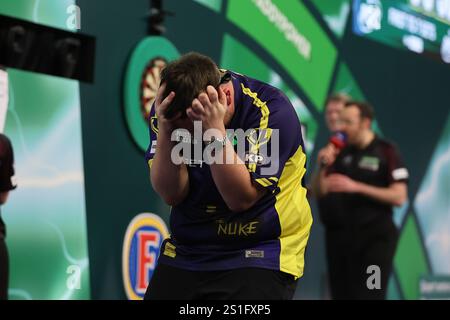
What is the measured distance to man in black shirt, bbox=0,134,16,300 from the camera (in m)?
4.48

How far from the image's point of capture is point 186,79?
2672mm

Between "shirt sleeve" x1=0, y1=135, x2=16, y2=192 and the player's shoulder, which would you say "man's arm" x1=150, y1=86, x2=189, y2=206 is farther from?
"shirt sleeve" x1=0, y1=135, x2=16, y2=192

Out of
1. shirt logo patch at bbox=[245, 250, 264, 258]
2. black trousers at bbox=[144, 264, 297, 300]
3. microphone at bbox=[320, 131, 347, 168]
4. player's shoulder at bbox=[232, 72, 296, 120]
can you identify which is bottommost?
black trousers at bbox=[144, 264, 297, 300]

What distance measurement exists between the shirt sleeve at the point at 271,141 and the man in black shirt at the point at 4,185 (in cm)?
214

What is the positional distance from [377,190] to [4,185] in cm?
314

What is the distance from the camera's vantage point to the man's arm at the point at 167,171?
2822 mm

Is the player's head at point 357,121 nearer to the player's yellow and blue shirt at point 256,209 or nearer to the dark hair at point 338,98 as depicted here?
the dark hair at point 338,98

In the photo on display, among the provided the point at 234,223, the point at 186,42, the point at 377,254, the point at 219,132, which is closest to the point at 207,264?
the point at 234,223

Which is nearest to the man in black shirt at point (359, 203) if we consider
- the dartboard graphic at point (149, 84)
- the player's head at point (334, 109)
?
the player's head at point (334, 109)

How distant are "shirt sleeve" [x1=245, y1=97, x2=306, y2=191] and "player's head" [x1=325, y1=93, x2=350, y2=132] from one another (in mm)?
4189

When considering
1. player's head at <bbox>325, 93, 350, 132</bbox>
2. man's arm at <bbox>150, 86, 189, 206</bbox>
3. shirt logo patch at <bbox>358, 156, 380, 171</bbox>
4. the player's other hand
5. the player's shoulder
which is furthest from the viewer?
player's head at <bbox>325, 93, 350, 132</bbox>

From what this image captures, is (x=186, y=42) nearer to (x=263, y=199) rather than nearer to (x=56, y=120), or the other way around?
(x=56, y=120)

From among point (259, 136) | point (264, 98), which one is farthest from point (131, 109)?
point (259, 136)

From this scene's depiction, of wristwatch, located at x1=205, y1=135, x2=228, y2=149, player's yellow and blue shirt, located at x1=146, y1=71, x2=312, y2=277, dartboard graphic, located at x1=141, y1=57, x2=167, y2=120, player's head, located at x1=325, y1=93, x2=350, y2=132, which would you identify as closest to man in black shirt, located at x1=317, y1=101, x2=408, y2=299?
player's head, located at x1=325, y1=93, x2=350, y2=132
